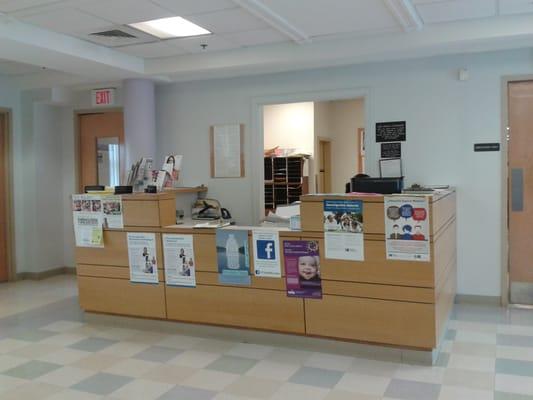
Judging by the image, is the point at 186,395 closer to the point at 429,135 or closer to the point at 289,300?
the point at 289,300

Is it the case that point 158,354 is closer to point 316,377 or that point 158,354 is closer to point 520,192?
point 316,377

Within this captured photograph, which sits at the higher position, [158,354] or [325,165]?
[325,165]

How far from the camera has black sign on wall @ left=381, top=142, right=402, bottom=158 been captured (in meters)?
5.49

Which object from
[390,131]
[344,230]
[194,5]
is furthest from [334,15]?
[344,230]

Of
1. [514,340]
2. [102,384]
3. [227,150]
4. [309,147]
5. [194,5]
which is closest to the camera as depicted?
[102,384]

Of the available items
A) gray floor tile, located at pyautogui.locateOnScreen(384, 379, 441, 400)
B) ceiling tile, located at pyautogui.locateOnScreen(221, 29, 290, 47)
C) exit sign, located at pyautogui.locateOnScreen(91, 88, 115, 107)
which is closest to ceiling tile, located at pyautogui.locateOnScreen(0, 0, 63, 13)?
ceiling tile, located at pyautogui.locateOnScreen(221, 29, 290, 47)

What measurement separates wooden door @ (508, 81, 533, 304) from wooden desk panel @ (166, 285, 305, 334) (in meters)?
2.57

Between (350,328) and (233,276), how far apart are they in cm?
102

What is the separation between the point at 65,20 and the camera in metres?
4.39

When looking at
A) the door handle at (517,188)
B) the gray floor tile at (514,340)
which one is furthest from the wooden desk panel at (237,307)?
the door handle at (517,188)

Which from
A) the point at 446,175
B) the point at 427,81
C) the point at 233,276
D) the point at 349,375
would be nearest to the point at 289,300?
the point at 233,276

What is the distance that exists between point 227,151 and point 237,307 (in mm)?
2595

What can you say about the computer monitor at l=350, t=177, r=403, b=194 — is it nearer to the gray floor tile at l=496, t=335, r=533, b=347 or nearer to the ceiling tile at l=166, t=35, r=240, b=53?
the gray floor tile at l=496, t=335, r=533, b=347

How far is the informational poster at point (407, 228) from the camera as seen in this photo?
3.56 metres
